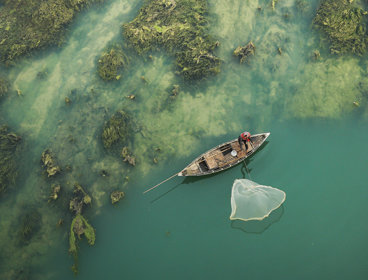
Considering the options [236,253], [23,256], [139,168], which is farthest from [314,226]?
[23,256]

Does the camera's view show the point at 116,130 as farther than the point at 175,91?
No

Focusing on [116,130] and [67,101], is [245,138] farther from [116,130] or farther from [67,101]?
[67,101]

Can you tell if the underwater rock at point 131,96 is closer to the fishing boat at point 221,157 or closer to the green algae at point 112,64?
the green algae at point 112,64

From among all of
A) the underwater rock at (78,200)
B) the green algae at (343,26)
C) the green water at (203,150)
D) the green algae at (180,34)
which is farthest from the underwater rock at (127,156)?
the green algae at (343,26)

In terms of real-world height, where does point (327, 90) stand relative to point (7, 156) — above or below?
below

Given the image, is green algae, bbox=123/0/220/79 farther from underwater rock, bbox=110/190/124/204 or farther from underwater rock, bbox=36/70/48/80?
underwater rock, bbox=110/190/124/204

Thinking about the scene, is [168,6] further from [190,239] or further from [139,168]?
[190,239]

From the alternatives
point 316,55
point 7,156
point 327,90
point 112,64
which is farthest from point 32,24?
point 327,90
